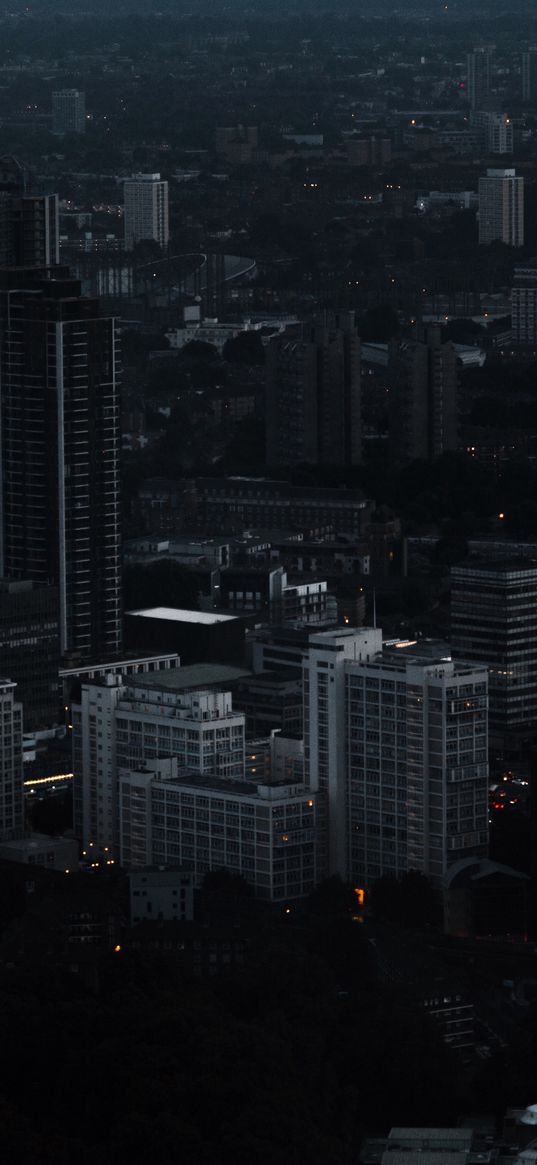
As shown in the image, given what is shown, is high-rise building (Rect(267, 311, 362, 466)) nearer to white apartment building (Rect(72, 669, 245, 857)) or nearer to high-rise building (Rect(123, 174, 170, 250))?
white apartment building (Rect(72, 669, 245, 857))

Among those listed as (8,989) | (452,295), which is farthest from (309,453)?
(8,989)

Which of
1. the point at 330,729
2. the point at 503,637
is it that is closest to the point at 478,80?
the point at 503,637

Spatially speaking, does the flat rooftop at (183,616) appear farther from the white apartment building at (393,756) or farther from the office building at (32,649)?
the white apartment building at (393,756)

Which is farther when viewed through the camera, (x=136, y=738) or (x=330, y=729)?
(x=136, y=738)

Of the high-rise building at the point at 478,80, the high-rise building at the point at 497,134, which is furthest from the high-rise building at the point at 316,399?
the high-rise building at the point at 478,80

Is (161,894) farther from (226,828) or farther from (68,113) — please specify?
(68,113)

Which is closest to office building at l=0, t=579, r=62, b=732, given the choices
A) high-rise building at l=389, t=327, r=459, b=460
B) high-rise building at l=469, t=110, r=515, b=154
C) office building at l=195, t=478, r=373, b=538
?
office building at l=195, t=478, r=373, b=538
